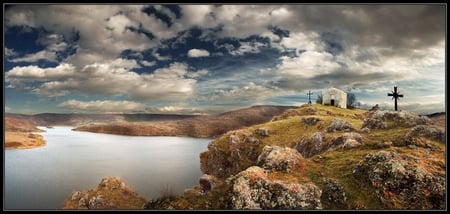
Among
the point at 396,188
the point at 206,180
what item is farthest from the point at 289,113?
the point at 396,188

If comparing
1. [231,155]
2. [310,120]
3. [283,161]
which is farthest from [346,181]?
[310,120]

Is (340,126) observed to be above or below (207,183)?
above

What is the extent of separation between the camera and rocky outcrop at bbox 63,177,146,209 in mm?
24344

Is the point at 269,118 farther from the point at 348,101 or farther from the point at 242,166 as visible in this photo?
the point at 348,101

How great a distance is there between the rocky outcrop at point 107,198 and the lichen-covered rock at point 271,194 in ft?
33.8

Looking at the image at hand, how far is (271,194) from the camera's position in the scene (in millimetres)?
16953

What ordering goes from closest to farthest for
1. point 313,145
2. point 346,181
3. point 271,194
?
1. point 271,194
2. point 346,181
3. point 313,145

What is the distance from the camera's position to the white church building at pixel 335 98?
63.0 metres

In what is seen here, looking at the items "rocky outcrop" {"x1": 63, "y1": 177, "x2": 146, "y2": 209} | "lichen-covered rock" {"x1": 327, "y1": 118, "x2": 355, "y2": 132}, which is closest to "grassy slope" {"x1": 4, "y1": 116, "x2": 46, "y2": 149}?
"rocky outcrop" {"x1": 63, "y1": 177, "x2": 146, "y2": 209}

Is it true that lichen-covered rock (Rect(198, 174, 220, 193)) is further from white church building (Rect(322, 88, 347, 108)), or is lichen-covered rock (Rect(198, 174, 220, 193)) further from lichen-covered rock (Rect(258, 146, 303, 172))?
white church building (Rect(322, 88, 347, 108))

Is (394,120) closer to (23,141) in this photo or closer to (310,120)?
(310,120)

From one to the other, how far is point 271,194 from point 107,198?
14.3 metres

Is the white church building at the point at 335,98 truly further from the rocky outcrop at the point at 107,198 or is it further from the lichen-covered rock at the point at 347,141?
the rocky outcrop at the point at 107,198

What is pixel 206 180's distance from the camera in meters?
32.5
